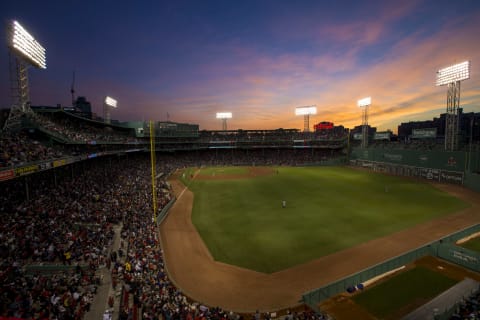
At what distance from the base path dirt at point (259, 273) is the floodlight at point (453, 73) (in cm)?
2436

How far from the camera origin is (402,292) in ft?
38.4

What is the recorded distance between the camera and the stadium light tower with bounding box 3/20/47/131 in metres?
20.1

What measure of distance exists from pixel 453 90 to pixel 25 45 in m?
51.7

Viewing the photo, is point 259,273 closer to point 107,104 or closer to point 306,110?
point 107,104

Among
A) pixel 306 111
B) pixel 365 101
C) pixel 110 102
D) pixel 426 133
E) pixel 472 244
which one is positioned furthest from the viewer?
pixel 306 111

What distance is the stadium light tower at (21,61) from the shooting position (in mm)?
20062

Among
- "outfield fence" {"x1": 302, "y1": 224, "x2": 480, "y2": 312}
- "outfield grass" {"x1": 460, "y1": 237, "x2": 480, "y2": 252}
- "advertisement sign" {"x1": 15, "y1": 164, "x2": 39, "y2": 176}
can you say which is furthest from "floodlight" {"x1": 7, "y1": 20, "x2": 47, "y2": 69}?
"outfield grass" {"x1": 460, "y1": 237, "x2": 480, "y2": 252}

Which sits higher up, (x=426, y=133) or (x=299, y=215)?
(x=426, y=133)

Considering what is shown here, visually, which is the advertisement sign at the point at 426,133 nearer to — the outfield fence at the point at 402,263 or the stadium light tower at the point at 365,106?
the stadium light tower at the point at 365,106

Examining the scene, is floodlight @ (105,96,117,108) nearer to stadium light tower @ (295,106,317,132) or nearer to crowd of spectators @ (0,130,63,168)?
crowd of spectators @ (0,130,63,168)

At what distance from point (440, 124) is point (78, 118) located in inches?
4492

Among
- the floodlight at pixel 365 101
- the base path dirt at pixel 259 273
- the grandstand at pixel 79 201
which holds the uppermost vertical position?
the floodlight at pixel 365 101

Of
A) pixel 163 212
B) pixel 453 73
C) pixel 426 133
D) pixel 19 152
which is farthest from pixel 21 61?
pixel 426 133

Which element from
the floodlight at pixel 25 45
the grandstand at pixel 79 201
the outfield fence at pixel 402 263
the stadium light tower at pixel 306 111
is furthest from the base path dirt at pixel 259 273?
the stadium light tower at pixel 306 111
